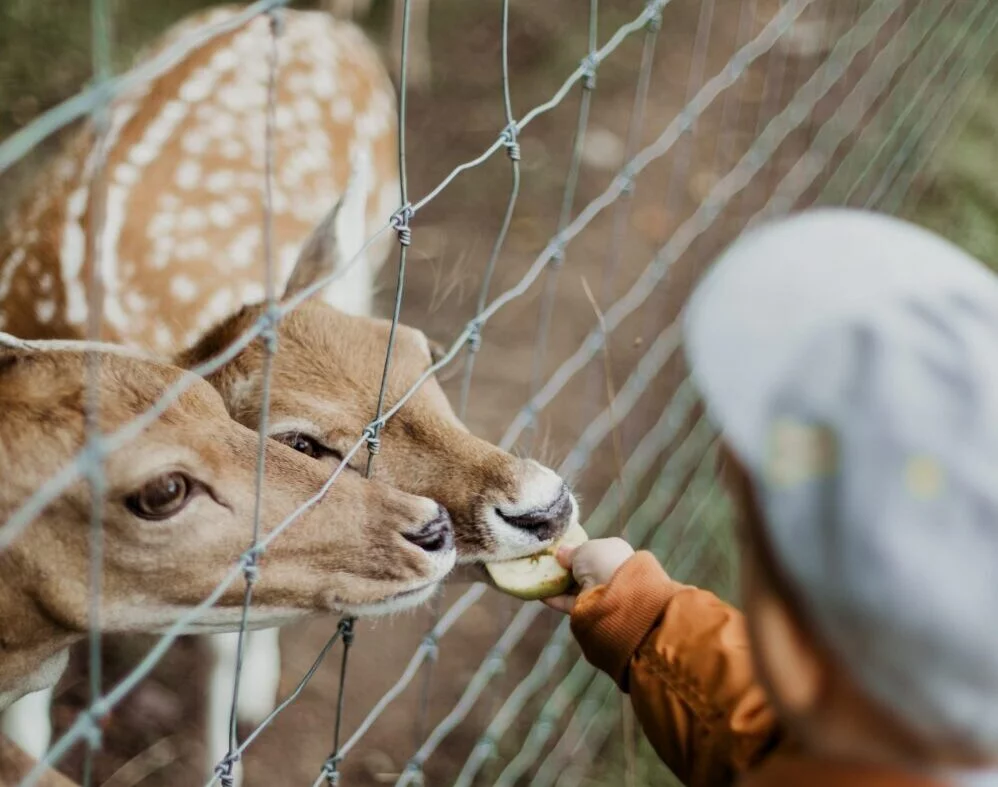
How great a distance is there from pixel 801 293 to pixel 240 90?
286cm

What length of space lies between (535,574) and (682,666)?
1.14ft

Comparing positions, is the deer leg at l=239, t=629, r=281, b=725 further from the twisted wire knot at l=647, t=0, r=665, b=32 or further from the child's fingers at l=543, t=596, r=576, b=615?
the twisted wire knot at l=647, t=0, r=665, b=32

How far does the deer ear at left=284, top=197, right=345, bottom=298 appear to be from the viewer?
97.4 inches

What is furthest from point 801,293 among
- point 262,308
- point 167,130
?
point 167,130

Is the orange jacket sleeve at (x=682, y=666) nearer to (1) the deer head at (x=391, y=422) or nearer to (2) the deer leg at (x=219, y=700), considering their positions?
(1) the deer head at (x=391, y=422)

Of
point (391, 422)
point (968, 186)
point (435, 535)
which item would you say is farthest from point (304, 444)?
point (968, 186)

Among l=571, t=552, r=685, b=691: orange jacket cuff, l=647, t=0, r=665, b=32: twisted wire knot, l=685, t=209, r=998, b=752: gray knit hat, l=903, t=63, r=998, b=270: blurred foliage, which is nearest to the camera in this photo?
l=685, t=209, r=998, b=752: gray knit hat

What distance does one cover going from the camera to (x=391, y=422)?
2043 mm

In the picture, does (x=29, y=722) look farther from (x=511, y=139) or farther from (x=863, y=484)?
(x=863, y=484)

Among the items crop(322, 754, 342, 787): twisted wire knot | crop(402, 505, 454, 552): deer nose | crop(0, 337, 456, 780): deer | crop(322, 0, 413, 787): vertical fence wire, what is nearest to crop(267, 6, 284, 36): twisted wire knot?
crop(322, 0, 413, 787): vertical fence wire

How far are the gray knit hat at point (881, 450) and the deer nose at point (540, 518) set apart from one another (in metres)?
0.92

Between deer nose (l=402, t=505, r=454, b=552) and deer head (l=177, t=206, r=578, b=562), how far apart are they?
2.8 inches

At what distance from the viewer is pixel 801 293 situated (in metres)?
0.99

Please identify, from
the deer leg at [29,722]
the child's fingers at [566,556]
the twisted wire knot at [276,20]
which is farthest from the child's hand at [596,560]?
the deer leg at [29,722]
